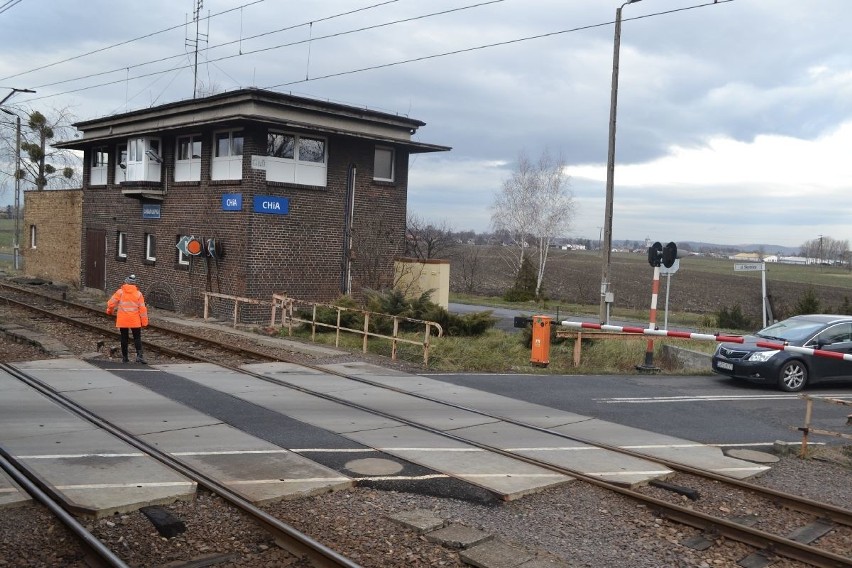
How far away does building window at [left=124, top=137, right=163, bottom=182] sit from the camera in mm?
26828

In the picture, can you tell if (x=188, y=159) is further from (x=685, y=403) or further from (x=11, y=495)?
(x=11, y=495)

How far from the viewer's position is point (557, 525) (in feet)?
23.0

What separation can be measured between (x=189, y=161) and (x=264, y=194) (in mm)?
4450

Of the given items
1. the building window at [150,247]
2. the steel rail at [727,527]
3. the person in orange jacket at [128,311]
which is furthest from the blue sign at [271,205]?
the steel rail at [727,527]

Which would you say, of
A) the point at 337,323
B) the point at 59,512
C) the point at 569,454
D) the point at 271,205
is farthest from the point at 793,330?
the point at 59,512

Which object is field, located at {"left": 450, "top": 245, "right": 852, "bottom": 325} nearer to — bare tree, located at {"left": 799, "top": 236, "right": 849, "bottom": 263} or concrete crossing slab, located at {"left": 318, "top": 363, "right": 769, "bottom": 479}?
concrete crossing slab, located at {"left": 318, "top": 363, "right": 769, "bottom": 479}

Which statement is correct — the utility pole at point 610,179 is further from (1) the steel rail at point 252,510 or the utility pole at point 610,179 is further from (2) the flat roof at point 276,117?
(1) the steel rail at point 252,510

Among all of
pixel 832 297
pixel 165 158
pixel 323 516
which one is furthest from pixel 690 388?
pixel 832 297

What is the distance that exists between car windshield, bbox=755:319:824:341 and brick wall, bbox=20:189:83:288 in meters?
28.1

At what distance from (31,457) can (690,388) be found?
1162 centimetres

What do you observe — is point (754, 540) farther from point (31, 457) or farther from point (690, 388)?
point (690, 388)

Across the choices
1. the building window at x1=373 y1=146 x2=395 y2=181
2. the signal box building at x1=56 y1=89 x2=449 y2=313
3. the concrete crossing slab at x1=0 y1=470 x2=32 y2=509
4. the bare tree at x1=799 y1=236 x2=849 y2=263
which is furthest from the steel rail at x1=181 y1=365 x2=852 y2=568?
the bare tree at x1=799 y1=236 x2=849 y2=263

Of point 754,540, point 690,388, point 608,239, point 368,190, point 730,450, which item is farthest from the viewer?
point 368,190

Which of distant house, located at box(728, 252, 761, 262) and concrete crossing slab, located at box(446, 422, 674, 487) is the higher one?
distant house, located at box(728, 252, 761, 262)
